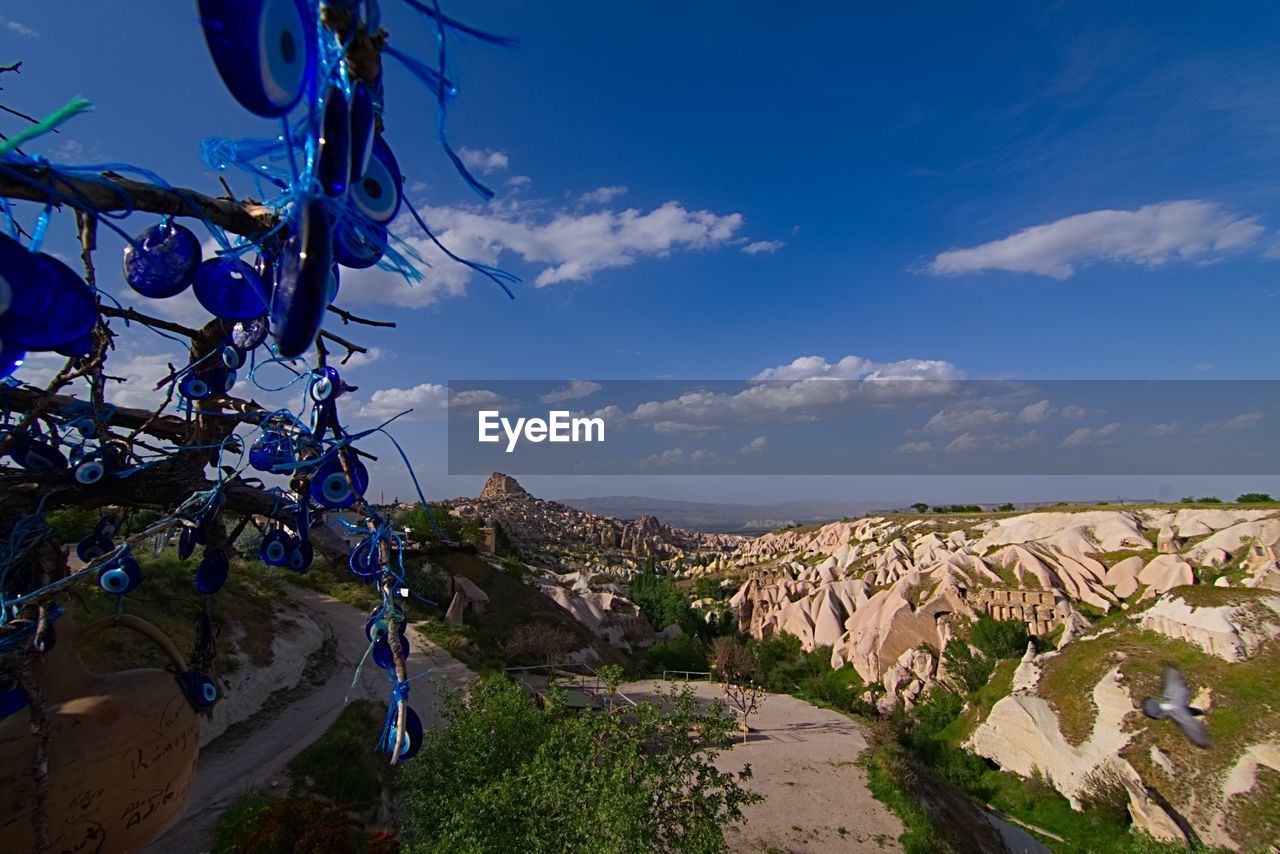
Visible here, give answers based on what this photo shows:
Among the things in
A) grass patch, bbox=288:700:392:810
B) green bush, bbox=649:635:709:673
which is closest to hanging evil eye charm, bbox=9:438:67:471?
grass patch, bbox=288:700:392:810

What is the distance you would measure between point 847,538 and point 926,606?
→ 98.3 ft

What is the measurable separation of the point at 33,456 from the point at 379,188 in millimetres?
2756

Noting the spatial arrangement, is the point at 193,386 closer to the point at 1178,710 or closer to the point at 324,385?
the point at 324,385

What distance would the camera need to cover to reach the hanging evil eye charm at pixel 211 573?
12.0 ft

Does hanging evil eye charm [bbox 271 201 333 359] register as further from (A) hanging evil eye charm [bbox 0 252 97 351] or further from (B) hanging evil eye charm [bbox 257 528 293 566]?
(B) hanging evil eye charm [bbox 257 528 293 566]

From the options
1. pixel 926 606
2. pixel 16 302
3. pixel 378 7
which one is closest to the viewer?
pixel 16 302

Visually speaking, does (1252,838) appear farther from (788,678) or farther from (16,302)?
(16,302)

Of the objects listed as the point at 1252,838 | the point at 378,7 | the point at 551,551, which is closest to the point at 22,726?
the point at 378,7

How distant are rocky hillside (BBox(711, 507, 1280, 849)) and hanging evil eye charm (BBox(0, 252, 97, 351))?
2347cm

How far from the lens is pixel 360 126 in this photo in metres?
1.63

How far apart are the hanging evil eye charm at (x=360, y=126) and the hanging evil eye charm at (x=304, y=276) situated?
0.17 m

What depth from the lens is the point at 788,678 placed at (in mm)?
33906

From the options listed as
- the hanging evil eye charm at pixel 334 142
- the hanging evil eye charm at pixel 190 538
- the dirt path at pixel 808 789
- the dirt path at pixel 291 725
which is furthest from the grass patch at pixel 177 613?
the hanging evil eye charm at pixel 334 142

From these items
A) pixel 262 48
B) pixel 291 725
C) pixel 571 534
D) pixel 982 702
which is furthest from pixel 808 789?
pixel 571 534
